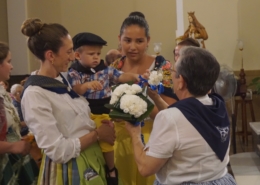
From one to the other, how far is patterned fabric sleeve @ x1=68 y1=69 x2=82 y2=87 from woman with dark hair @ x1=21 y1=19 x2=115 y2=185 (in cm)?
27

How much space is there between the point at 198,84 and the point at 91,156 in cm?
70

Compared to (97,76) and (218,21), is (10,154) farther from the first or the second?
(218,21)

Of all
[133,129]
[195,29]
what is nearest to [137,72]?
[133,129]

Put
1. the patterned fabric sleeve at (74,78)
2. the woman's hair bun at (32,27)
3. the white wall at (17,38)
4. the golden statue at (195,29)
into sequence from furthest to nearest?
the white wall at (17,38) → the golden statue at (195,29) → the patterned fabric sleeve at (74,78) → the woman's hair bun at (32,27)

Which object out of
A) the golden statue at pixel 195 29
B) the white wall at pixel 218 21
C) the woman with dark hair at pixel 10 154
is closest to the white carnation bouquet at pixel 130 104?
the woman with dark hair at pixel 10 154

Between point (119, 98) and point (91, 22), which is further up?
point (91, 22)

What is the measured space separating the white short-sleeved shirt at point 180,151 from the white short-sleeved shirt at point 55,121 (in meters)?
0.42

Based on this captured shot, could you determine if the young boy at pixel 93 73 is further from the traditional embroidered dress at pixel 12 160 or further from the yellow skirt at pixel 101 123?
the traditional embroidered dress at pixel 12 160

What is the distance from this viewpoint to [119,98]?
5.98ft

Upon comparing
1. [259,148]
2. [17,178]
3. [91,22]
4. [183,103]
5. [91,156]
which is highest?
[91,22]

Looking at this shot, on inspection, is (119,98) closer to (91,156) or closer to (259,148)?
(91,156)

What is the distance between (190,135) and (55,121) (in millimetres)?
631

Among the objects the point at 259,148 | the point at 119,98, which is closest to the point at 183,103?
the point at 119,98

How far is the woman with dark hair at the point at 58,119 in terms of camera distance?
5.99ft
